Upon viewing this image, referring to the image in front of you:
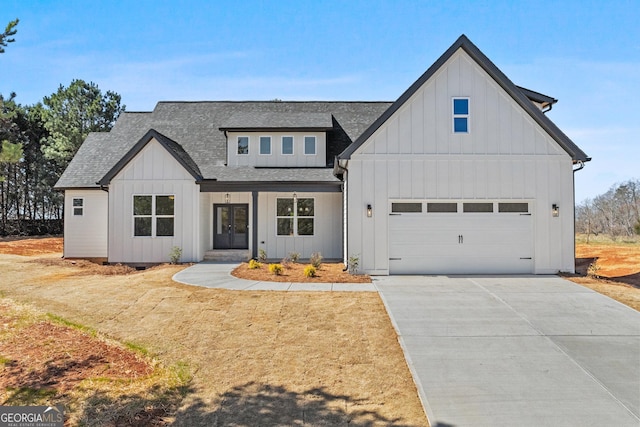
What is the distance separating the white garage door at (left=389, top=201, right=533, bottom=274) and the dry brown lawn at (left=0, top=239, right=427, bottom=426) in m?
3.41

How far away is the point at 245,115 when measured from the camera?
17469mm

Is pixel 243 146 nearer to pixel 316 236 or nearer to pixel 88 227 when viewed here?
pixel 316 236

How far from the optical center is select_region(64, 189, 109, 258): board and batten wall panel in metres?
16.3

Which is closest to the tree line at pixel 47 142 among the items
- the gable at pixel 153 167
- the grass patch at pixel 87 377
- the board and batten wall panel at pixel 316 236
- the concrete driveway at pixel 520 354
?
the gable at pixel 153 167

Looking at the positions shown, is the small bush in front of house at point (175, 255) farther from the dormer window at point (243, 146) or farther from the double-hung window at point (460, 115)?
the double-hung window at point (460, 115)

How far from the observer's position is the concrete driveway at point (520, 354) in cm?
429

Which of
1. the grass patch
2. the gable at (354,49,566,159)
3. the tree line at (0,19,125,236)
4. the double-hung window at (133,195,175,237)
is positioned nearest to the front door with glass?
the double-hung window at (133,195,175,237)

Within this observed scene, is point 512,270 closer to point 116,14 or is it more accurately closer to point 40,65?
point 116,14

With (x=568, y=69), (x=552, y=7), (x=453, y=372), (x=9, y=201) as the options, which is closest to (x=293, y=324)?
(x=453, y=372)

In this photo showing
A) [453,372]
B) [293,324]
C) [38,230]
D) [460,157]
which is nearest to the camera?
[453,372]

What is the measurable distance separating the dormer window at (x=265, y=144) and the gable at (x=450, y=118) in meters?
5.53

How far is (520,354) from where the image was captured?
230 inches

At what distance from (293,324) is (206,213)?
992cm

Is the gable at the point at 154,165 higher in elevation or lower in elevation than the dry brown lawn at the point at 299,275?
higher
